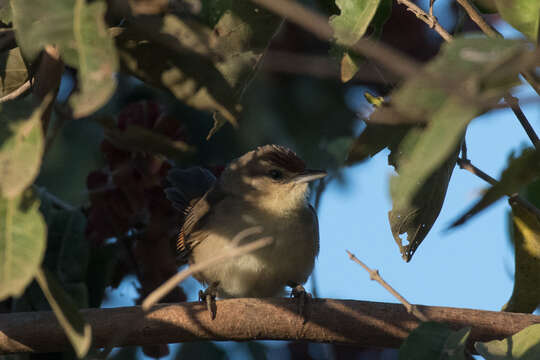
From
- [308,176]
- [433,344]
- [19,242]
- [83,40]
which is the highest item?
[83,40]

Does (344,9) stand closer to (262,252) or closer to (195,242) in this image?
(262,252)

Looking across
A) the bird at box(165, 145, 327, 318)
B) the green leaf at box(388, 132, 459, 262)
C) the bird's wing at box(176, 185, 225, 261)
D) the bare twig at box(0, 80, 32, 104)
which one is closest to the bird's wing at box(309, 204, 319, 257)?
the bird at box(165, 145, 327, 318)

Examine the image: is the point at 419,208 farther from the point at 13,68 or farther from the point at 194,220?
the point at 194,220

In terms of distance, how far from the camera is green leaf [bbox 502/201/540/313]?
2541 millimetres

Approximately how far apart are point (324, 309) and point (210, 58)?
3.80ft

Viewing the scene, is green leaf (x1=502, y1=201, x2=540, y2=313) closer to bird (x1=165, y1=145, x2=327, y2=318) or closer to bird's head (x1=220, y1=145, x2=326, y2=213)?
bird (x1=165, y1=145, x2=327, y2=318)

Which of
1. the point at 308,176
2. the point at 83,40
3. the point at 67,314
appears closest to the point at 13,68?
the point at 83,40

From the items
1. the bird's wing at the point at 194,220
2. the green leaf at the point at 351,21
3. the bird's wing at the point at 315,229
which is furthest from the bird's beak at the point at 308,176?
the green leaf at the point at 351,21

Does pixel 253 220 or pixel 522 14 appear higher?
pixel 522 14

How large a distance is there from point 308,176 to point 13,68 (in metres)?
1.86

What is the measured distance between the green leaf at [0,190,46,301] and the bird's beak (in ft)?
7.51

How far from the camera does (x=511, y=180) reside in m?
1.64

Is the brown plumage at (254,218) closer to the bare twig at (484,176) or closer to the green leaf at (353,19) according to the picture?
Result: the bare twig at (484,176)

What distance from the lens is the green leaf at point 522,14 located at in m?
1.72
